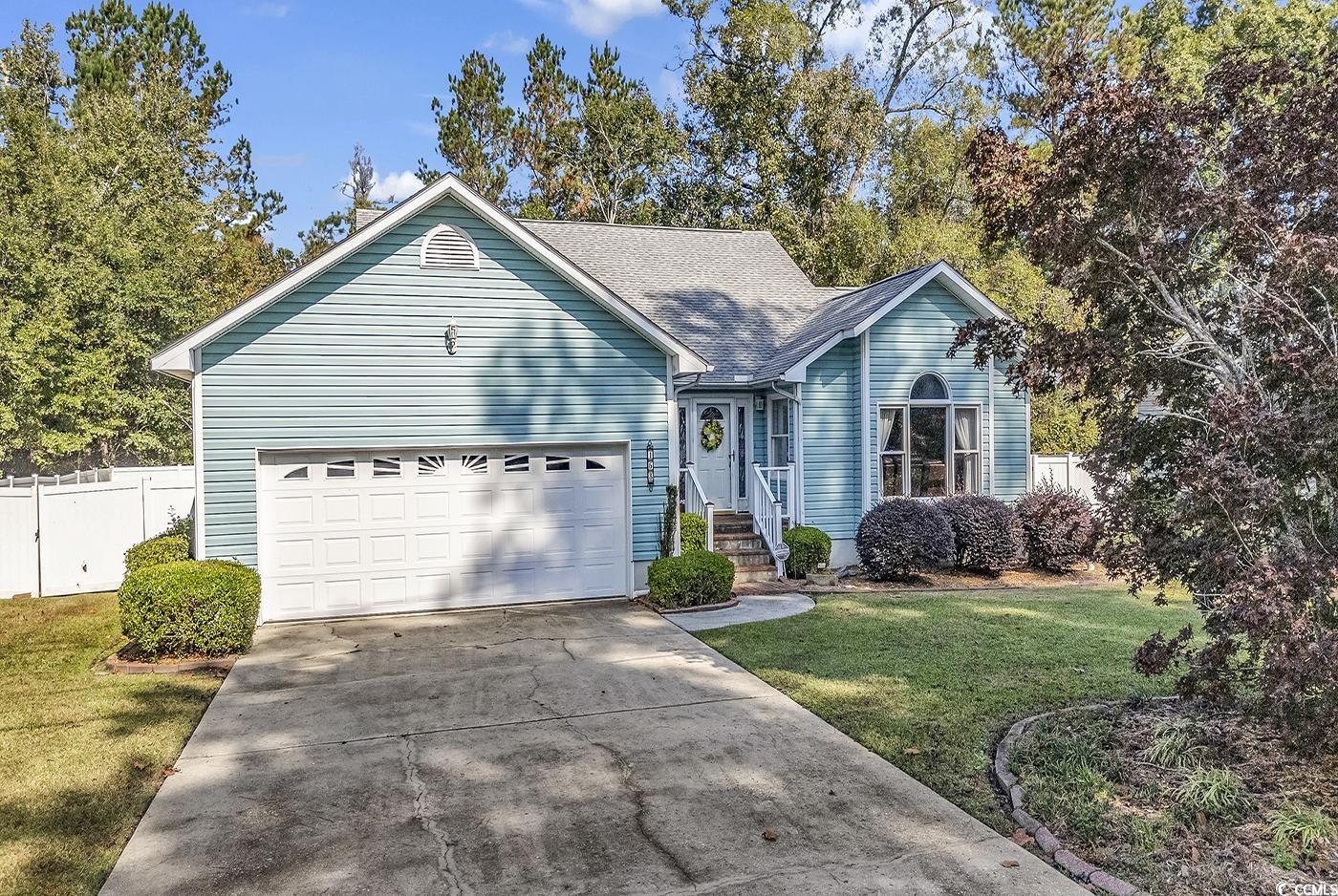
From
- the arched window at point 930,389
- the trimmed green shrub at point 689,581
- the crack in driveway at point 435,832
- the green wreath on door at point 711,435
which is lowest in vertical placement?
the crack in driveway at point 435,832

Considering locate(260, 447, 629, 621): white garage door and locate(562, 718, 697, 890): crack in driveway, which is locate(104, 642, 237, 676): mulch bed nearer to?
locate(260, 447, 629, 621): white garage door

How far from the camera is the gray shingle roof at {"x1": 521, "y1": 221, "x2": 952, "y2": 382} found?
48.1 feet

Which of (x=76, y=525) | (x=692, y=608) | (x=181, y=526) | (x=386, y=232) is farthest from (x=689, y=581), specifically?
(x=76, y=525)

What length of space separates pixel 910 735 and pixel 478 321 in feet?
25.3

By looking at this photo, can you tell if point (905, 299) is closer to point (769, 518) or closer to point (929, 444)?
point (929, 444)

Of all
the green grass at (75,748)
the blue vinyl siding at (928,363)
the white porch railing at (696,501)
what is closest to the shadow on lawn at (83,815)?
the green grass at (75,748)

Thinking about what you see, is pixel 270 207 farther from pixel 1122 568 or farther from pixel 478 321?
pixel 1122 568

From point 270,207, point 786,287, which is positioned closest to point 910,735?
point 786,287

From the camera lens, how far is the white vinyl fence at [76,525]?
11797 millimetres

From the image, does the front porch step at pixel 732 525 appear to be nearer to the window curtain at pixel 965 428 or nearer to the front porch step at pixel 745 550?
the front porch step at pixel 745 550

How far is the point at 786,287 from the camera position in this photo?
18031 millimetres

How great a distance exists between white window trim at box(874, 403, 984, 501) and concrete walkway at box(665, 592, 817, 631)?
323cm

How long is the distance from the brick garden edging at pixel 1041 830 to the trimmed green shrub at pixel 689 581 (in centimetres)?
516

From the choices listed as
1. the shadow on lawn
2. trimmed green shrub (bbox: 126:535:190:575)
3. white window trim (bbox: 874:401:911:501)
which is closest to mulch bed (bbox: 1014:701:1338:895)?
the shadow on lawn
